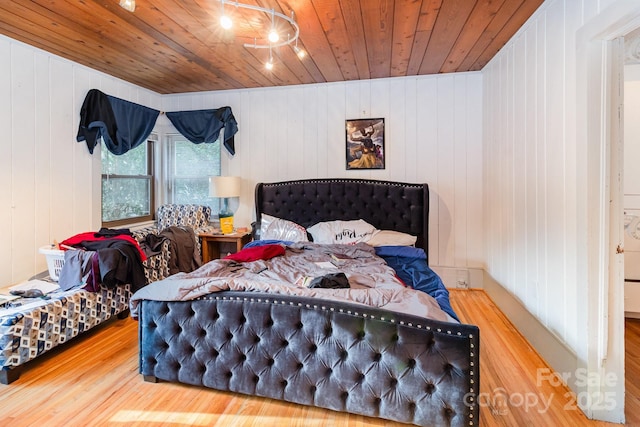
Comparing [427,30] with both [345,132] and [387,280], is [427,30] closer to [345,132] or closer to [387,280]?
[345,132]

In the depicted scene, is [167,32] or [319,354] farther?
[167,32]

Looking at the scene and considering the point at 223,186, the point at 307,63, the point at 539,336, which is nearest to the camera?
the point at 539,336

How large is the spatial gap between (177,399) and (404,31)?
3110 mm

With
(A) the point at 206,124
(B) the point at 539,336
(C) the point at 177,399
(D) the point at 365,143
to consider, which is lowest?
(C) the point at 177,399

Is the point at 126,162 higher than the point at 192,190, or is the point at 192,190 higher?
the point at 126,162

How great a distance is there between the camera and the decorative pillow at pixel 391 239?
11.5 ft

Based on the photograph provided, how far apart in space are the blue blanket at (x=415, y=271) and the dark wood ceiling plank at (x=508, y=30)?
6.65ft

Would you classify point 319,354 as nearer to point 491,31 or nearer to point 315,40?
point 315,40

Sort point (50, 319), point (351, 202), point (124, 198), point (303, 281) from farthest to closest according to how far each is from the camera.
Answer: point (124, 198) < point (351, 202) < point (50, 319) < point (303, 281)

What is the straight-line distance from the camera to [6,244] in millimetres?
2883

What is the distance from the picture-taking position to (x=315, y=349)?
5.97 feet

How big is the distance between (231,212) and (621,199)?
381cm

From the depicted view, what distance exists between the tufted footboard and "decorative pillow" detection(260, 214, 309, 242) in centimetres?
178

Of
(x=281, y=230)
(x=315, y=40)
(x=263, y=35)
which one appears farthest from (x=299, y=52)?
(x=281, y=230)
